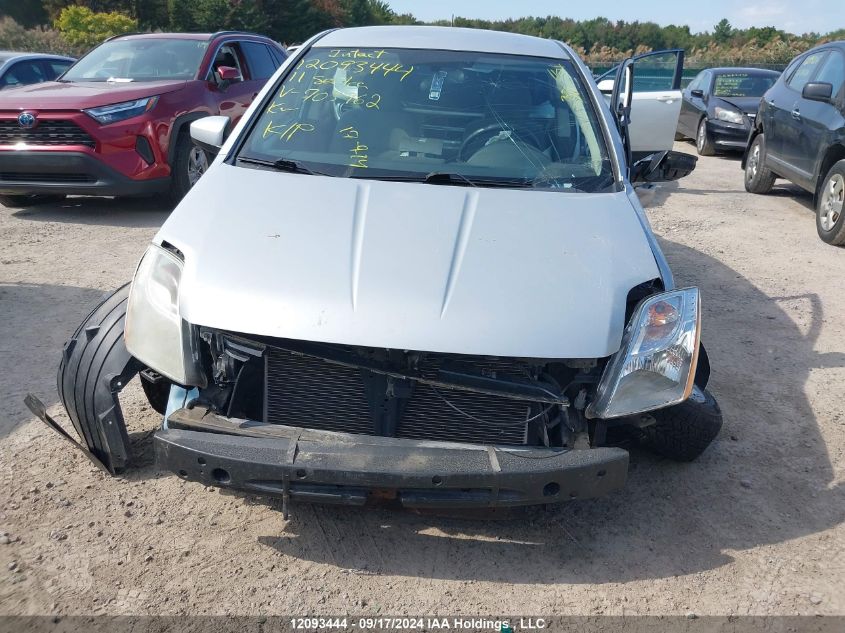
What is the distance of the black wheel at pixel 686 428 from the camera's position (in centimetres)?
290

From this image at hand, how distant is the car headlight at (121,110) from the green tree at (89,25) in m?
28.6

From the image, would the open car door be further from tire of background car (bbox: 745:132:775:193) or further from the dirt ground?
tire of background car (bbox: 745:132:775:193)

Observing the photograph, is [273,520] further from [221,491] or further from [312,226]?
[312,226]

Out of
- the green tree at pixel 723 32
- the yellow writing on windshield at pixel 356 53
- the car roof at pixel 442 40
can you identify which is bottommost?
the green tree at pixel 723 32

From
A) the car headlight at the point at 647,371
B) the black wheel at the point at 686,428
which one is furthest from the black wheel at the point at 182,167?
the car headlight at the point at 647,371

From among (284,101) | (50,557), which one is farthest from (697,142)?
(50,557)

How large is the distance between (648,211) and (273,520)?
258 inches

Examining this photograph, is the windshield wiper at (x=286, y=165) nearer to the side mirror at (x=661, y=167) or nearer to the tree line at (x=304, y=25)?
the side mirror at (x=661, y=167)

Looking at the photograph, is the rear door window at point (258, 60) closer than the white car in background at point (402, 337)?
No

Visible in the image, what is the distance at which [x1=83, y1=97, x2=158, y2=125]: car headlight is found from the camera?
6656mm

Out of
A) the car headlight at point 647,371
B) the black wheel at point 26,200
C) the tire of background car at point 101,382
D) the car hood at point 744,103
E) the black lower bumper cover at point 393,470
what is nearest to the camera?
the black lower bumper cover at point 393,470

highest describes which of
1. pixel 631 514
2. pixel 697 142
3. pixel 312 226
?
pixel 312 226

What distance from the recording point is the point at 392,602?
2.39 m

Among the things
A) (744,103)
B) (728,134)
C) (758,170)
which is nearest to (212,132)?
(758,170)
